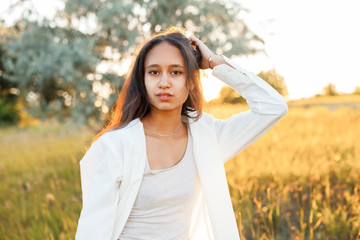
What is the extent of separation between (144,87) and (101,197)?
716 millimetres

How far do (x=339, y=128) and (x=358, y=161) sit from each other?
10.0ft

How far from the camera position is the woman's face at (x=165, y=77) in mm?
1756

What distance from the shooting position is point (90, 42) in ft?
15.7

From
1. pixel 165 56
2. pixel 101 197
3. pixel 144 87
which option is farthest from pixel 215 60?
pixel 101 197

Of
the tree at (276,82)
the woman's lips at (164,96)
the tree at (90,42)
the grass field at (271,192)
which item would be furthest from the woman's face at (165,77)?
the tree at (90,42)

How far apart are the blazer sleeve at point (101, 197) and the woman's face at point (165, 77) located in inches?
15.2

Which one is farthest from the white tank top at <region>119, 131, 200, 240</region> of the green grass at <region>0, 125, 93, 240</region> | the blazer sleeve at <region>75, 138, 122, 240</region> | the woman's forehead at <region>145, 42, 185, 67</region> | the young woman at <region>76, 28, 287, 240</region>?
the green grass at <region>0, 125, 93, 240</region>

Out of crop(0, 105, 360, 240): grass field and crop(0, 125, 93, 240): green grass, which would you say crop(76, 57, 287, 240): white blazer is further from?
crop(0, 125, 93, 240): green grass

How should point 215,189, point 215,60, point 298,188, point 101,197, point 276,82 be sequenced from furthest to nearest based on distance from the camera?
1. point 298,188
2. point 276,82
3. point 215,60
4. point 215,189
5. point 101,197

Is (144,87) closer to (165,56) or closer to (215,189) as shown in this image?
(165,56)

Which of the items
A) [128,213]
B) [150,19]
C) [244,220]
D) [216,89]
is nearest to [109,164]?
[128,213]

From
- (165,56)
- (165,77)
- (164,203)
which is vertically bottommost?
(164,203)

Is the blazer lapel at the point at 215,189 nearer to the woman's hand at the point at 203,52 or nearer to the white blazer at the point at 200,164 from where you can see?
the white blazer at the point at 200,164

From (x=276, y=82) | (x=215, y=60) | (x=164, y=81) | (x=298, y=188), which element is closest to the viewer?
(x=164, y=81)
